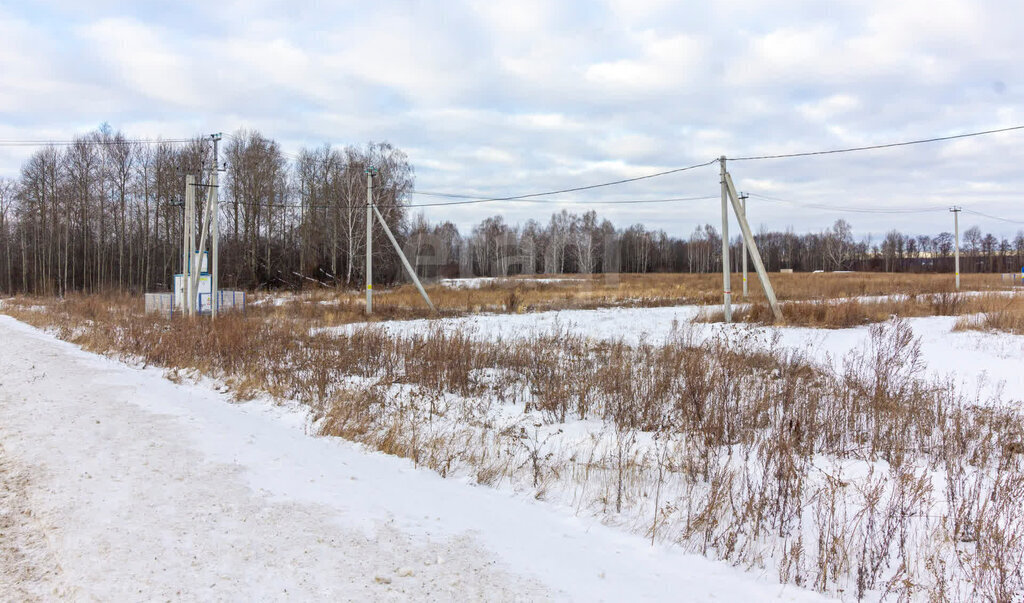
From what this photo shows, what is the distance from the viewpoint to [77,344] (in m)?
A: 13.6

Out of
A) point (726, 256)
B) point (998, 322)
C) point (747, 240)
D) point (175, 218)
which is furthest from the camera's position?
point (175, 218)

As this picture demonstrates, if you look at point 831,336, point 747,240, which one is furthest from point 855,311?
point 747,240

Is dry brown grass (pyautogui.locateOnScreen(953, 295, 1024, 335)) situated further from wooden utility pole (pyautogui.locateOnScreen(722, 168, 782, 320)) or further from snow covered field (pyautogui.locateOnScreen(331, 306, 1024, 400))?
wooden utility pole (pyautogui.locateOnScreen(722, 168, 782, 320))

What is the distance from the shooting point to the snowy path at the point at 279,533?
9.87 ft

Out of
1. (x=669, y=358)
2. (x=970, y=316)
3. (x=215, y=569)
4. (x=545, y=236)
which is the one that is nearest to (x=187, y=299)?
(x=669, y=358)

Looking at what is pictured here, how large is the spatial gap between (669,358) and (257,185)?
45.7 metres

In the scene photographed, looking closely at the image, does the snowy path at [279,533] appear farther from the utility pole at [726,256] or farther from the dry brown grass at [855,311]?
the dry brown grass at [855,311]

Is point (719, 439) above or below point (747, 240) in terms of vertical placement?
below

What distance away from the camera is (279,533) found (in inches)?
141

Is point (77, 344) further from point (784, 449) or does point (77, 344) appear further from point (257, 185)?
point (257, 185)

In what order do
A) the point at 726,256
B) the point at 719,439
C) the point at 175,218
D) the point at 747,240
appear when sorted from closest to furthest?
the point at 719,439 < the point at 747,240 < the point at 726,256 < the point at 175,218

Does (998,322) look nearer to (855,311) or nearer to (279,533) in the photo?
(855,311)

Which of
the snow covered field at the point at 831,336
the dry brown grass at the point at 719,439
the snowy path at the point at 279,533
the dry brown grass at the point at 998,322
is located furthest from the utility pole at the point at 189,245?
the dry brown grass at the point at 998,322

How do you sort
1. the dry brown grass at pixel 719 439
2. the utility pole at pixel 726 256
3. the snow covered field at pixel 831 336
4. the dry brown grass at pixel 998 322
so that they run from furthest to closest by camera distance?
the utility pole at pixel 726 256, the dry brown grass at pixel 998 322, the snow covered field at pixel 831 336, the dry brown grass at pixel 719 439
